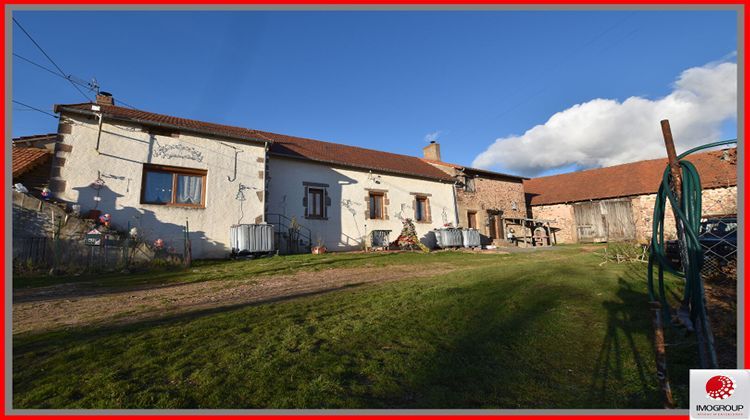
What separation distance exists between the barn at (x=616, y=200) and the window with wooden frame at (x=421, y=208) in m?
10.8

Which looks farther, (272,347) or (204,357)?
(272,347)

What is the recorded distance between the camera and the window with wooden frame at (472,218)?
19188mm

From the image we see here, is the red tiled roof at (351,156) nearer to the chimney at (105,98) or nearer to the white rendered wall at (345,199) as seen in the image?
the white rendered wall at (345,199)

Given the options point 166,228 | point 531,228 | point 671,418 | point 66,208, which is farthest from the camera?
point 531,228

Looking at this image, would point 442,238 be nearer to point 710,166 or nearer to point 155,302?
point 155,302

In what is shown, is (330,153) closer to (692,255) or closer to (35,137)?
(35,137)

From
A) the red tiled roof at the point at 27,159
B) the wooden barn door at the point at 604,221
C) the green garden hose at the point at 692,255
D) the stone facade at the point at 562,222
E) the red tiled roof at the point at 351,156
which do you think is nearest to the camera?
the green garden hose at the point at 692,255

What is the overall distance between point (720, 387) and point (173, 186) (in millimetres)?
11798

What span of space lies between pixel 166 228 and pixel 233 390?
9279 millimetres

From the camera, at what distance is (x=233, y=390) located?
78.7 inches

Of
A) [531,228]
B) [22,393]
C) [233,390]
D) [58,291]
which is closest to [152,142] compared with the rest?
[58,291]

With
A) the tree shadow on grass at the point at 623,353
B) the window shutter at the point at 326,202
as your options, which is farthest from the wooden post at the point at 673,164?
the window shutter at the point at 326,202

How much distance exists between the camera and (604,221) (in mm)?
20719

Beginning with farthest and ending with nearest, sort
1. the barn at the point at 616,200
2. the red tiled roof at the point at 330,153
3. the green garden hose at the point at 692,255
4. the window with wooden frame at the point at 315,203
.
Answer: the barn at the point at 616,200, the window with wooden frame at the point at 315,203, the red tiled roof at the point at 330,153, the green garden hose at the point at 692,255
